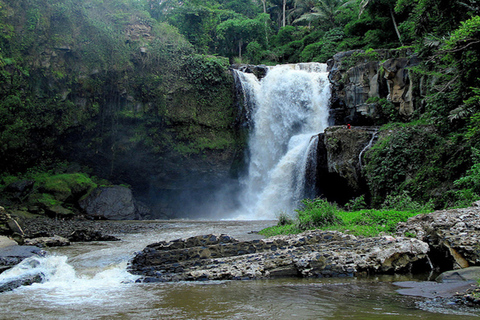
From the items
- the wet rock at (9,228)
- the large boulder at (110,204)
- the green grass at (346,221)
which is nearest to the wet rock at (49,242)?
the wet rock at (9,228)

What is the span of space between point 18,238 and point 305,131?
1653cm

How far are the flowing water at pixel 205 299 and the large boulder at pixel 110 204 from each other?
12702mm

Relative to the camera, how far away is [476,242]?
19.2 ft

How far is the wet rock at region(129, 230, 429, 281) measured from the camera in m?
6.14

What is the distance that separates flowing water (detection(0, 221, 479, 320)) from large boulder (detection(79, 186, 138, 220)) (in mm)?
12702

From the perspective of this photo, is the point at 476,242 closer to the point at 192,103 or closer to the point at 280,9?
the point at 192,103

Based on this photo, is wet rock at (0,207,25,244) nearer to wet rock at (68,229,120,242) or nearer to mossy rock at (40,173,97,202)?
wet rock at (68,229,120,242)

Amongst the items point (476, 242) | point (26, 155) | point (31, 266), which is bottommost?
point (31, 266)

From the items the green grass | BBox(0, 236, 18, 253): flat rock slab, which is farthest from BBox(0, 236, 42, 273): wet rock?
the green grass

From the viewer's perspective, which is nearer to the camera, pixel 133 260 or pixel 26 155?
pixel 133 260

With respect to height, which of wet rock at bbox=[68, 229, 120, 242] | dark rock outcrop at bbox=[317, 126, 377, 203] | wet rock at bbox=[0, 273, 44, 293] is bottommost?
wet rock at bbox=[0, 273, 44, 293]

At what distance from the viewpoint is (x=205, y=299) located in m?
4.71

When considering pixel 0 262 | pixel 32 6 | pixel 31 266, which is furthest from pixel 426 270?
pixel 32 6

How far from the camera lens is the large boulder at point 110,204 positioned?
18.9 m
